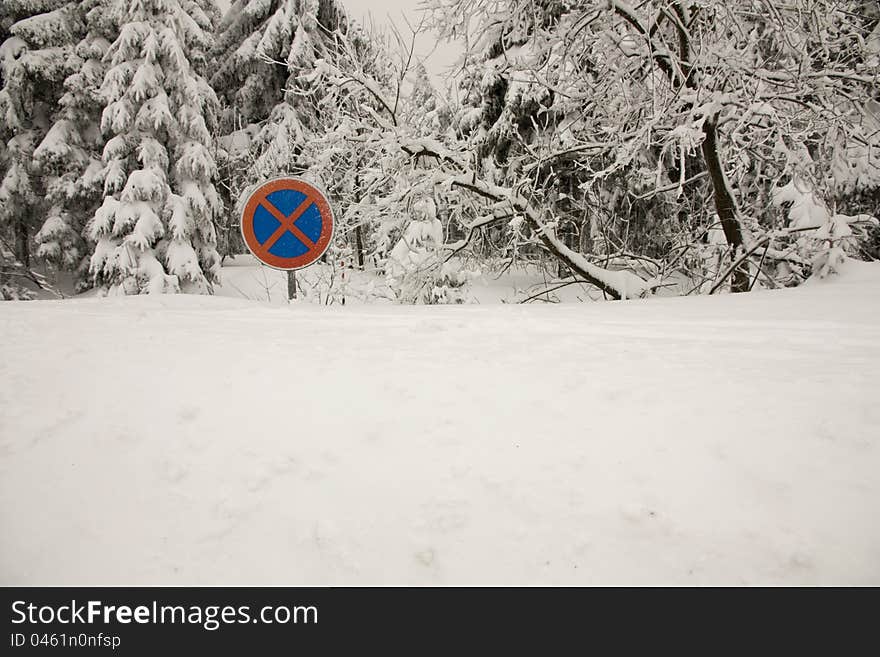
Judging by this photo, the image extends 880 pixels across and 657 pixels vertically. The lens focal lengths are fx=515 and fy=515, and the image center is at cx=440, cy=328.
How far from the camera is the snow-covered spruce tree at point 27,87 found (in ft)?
59.0

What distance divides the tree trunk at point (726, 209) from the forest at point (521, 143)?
0.12ft

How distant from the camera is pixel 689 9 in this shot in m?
6.11

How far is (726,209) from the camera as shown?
7266mm

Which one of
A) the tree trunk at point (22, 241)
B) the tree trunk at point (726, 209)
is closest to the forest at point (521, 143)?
the tree trunk at point (726, 209)

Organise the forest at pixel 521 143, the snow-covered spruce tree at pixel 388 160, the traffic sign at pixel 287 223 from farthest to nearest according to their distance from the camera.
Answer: the snow-covered spruce tree at pixel 388 160 < the forest at pixel 521 143 < the traffic sign at pixel 287 223

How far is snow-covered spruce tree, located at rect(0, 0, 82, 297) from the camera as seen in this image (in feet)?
59.0

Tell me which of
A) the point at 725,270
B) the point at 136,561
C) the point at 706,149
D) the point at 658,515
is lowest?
the point at 136,561

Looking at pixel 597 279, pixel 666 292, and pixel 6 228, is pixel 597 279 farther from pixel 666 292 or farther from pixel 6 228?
pixel 6 228

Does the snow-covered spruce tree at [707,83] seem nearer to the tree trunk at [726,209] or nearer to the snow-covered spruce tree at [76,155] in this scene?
the tree trunk at [726,209]

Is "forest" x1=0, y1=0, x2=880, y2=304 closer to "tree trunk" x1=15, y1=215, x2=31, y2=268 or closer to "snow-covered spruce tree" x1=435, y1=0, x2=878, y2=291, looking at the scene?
"snow-covered spruce tree" x1=435, y1=0, x2=878, y2=291

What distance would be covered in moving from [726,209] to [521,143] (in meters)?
3.06

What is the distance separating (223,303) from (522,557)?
12.9 feet

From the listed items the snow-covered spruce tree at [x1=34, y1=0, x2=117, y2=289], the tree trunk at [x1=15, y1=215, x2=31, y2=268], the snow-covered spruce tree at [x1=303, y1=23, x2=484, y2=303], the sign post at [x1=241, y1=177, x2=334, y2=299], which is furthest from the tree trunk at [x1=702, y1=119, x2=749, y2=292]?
the tree trunk at [x1=15, y1=215, x2=31, y2=268]
